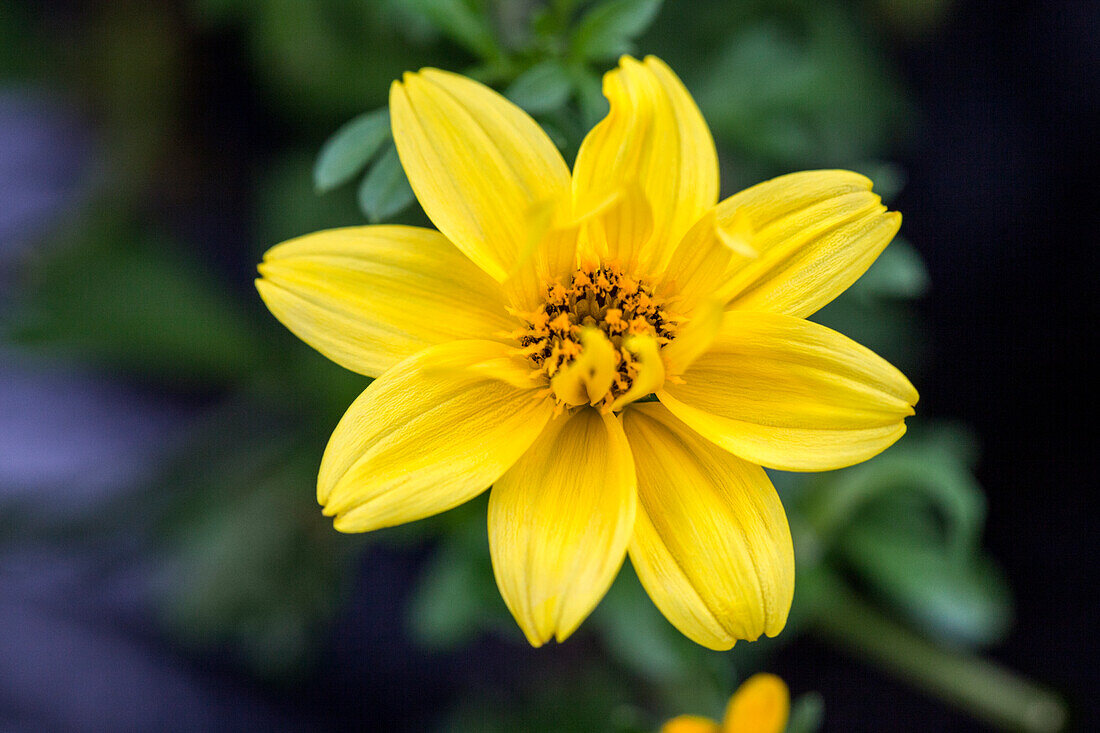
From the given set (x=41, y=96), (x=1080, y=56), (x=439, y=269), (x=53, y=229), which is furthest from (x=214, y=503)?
(x=1080, y=56)

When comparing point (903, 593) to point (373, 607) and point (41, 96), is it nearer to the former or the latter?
point (373, 607)

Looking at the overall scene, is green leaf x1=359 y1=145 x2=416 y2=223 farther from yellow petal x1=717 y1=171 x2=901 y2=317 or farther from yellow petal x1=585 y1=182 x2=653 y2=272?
yellow petal x1=717 y1=171 x2=901 y2=317

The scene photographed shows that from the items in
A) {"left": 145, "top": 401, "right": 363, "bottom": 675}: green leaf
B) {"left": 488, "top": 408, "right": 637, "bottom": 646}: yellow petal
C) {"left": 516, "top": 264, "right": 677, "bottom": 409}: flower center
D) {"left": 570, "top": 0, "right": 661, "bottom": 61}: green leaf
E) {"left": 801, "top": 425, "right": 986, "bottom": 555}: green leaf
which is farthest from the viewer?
{"left": 145, "top": 401, "right": 363, "bottom": 675}: green leaf

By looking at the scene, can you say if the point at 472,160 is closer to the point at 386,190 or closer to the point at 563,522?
the point at 386,190

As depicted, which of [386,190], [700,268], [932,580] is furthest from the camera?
[932,580]

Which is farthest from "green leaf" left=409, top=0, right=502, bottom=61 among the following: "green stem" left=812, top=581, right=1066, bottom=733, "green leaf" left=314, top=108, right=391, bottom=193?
"green stem" left=812, top=581, right=1066, bottom=733

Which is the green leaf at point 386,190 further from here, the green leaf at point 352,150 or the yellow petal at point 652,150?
the yellow petal at point 652,150

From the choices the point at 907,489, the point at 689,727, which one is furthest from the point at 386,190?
the point at 907,489
